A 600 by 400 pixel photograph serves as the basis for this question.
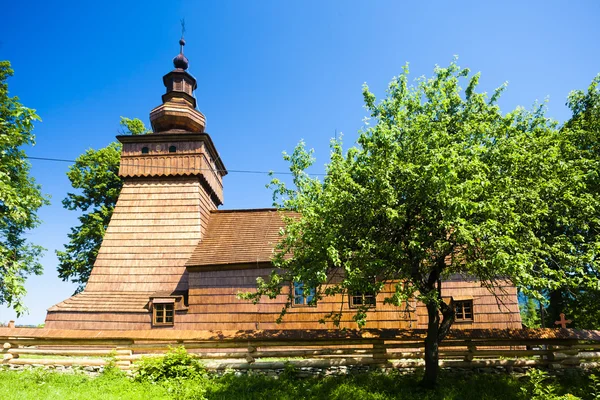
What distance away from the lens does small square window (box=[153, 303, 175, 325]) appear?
60.3 ft

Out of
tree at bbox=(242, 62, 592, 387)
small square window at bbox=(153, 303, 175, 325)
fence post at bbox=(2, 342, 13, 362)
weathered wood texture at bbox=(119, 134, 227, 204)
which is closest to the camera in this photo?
tree at bbox=(242, 62, 592, 387)

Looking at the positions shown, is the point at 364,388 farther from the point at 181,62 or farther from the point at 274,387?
the point at 181,62

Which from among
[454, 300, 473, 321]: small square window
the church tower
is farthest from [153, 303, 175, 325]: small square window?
[454, 300, 473, 321]: small square window

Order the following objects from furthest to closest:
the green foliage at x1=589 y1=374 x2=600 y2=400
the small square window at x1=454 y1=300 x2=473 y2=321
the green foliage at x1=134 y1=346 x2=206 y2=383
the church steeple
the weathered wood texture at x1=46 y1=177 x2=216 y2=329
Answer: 1. the church steeple
2. the weathered wood texture at x1=46 y1=177 x2=216 y2=329
3. the small square window at x1=454 y1=300 x2=473 y2=321
4. the green foliage at x1=134 y1=346 x2=206 y2=383
5. the green foliage at x1=589 y1=374 x2=600 y2=400

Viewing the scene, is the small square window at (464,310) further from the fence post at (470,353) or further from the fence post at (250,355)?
the fence post at (250,355)

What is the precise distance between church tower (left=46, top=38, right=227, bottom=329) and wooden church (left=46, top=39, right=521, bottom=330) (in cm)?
5

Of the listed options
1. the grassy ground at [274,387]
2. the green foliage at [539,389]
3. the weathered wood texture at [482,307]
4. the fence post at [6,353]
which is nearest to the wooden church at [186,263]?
the weathered wood texture at [482,307]

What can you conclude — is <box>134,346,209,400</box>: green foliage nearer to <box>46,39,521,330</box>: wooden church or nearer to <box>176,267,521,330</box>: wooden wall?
<box>46,39,521,330</box>: wooden church

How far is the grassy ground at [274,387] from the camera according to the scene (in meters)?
10.4

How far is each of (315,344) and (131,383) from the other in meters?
5.70

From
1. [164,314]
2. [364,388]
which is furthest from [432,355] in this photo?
[164,314]

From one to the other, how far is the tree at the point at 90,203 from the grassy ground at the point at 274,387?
16430mm

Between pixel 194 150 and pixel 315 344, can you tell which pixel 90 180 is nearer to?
pixel 194 150

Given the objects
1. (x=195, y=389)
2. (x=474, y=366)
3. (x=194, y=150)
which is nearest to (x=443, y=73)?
(x=474, y=366)
